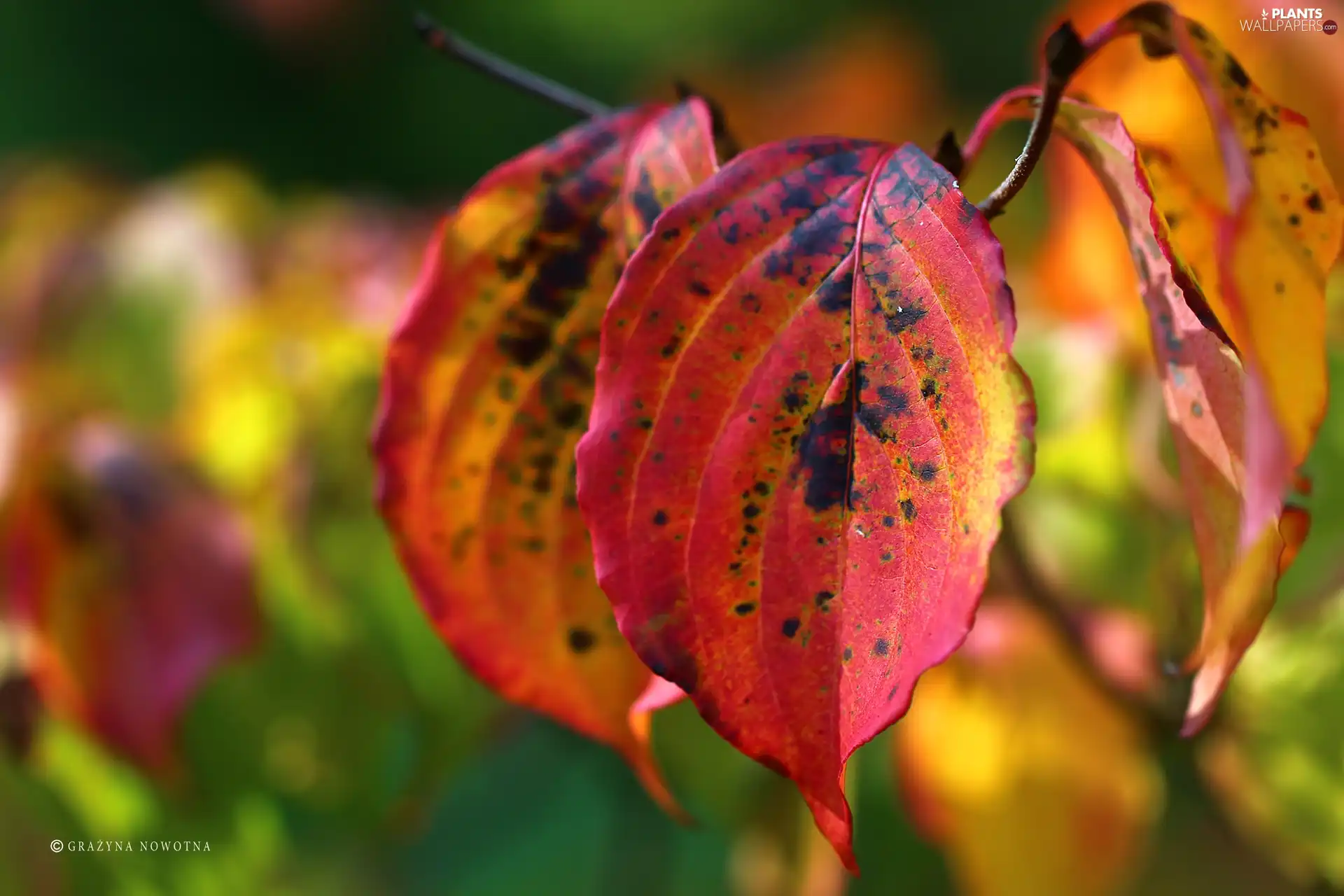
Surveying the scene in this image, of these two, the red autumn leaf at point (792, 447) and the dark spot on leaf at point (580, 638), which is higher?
the red autumn leaf at point (792, 447)

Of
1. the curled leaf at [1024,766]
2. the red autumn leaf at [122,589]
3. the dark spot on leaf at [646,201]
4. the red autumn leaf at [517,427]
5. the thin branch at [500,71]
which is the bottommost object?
the curled leaf at [1024,766]

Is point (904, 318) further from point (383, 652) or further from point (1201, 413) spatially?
point (383, 652)

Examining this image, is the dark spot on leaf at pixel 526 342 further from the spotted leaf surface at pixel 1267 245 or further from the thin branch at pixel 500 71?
the spotted leaf surface at pixel 1267 245

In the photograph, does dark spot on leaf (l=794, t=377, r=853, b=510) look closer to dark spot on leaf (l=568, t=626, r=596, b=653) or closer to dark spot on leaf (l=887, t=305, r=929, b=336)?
dark spot on leaf (l=887, t=305, r=929, b=336)

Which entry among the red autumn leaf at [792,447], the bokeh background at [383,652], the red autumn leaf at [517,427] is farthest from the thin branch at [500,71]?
the bokeh background at [383,652]

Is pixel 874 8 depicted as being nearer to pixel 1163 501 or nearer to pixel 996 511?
pixel 1163 501

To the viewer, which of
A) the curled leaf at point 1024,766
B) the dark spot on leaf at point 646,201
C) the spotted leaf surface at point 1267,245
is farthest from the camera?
the curled leaf at point 1024,766

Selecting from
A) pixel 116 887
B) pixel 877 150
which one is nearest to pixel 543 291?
pixel 877 150

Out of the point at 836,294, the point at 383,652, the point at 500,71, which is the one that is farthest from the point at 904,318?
the point at 383,652
